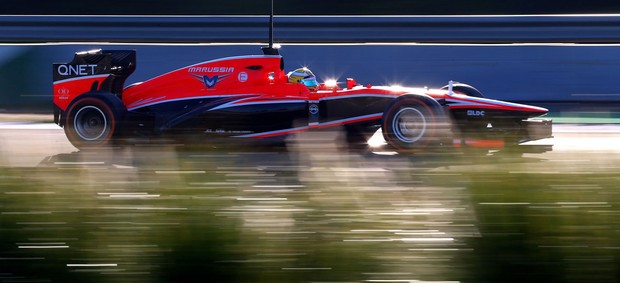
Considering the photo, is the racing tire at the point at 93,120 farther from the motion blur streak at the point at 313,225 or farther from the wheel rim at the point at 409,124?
the motion blur streak at the point at 313,225

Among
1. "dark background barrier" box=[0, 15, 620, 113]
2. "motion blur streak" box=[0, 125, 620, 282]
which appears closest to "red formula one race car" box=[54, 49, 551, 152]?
"motion blur streak" box=[0, 125, 620, 282]

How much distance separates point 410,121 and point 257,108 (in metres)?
1.62

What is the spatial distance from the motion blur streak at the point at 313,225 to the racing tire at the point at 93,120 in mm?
5233

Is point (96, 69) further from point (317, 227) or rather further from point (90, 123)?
point (317, 227)

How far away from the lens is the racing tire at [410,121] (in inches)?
351

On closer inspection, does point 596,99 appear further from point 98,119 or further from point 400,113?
point 98,119

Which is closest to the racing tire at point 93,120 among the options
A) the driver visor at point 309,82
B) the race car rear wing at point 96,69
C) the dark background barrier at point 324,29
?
the race car rear wing at point 96,69

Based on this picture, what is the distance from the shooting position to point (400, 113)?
904 cm

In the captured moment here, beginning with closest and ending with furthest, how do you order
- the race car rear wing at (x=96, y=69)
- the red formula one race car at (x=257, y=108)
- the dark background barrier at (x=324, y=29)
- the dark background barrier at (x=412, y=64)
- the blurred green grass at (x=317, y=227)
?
the blurred green grass at (x=317, y=227) < the red formula one race car at (x=257, y=108) < the race car rear wing at (x=96, y=69) < the dark background barrier at (x=412, y=64) < the dark background barrier at (x=324, y=29)

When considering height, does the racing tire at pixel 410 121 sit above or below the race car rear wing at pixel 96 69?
below

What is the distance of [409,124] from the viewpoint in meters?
9.04

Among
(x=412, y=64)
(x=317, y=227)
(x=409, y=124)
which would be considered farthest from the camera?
(x=412, y=64)

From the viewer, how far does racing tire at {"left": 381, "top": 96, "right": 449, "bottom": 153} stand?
8.92m

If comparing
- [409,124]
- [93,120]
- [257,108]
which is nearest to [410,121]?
[409,124]
